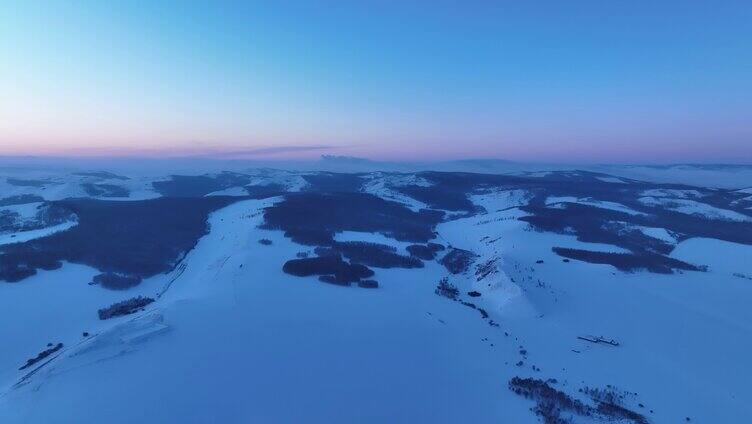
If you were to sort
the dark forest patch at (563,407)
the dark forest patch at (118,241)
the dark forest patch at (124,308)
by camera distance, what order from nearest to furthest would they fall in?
the dark forest patch at (563,407) < the dark forest patch at (124,308) < the dark forest patch at (118,241)

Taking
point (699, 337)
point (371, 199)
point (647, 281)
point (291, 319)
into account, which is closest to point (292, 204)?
point (371, 199)

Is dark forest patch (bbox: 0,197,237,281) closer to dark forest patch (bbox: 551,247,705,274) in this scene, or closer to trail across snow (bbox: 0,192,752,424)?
trail across snow (bbox: 0,192,752,424)

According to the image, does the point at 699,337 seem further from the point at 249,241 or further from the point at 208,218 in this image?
the point at 208,218

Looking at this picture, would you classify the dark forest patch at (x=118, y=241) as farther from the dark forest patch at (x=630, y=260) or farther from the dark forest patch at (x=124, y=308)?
the dark forest patch at (x=630, y=260)

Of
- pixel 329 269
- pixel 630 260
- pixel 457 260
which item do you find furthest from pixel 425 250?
pixel 630 260

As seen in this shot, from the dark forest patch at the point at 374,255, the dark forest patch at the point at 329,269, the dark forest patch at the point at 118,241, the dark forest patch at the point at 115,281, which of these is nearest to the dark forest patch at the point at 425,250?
the dark forest patch at the point at 374,255
